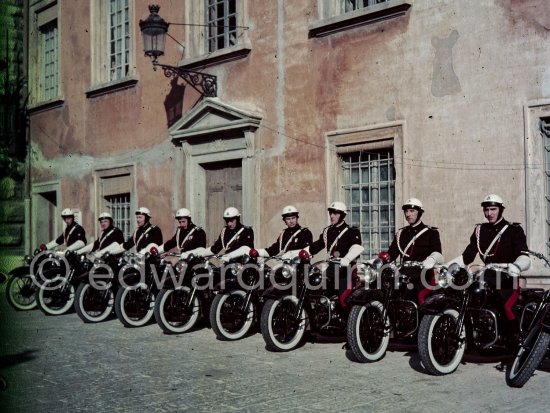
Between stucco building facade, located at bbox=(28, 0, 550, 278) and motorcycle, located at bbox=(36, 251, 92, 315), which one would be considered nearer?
stucco building facade, located at bbox=(28, 0, 550, 278)

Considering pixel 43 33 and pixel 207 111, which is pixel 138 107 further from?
pixel 43 33

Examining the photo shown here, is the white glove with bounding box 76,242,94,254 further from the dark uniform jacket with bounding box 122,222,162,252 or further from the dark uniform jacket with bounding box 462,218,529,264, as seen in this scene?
the dark uniform jacket with bounding box 462,218,529,264

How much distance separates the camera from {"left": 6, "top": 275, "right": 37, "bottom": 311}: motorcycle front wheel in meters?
12.7

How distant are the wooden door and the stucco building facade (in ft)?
0.11

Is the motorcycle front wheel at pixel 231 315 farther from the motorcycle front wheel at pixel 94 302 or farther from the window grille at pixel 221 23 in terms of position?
the window grille at pixel 221 23

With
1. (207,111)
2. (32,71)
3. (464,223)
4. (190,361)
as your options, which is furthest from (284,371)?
(32,71)

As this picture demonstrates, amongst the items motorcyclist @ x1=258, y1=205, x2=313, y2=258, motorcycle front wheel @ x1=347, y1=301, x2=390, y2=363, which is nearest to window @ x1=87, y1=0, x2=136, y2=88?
motorcyclist @ x1=258, y1=205, x2=313, y2=258

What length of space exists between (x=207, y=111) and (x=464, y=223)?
17.9 ft

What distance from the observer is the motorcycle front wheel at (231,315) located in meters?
9.23

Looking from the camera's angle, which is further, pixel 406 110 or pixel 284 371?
pixel 406 110

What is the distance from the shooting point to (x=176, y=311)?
10008 mm

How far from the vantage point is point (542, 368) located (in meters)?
7.28

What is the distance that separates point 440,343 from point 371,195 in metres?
4.03

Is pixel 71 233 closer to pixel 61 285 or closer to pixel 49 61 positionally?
pixel 61 285
